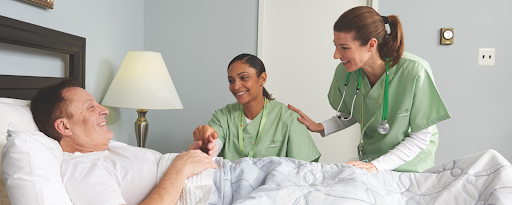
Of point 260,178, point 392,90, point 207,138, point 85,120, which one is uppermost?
point 392,90

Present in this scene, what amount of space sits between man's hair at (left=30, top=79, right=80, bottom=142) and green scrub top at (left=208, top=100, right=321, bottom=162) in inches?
30.4

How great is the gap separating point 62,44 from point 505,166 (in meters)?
1.71

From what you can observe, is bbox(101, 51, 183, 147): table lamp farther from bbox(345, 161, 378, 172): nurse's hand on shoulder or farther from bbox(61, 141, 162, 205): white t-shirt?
bbox(345, 161, 378, 172): nurse's hand on shoulder

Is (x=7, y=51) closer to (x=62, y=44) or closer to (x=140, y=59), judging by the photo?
(x=62, y=44)

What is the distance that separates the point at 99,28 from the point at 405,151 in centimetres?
167

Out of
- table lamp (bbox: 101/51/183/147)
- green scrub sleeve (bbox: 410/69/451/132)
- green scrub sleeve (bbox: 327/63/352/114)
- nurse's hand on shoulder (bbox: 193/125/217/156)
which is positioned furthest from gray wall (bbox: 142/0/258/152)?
green scrub sleeve (bbox: 410/69/451/132)

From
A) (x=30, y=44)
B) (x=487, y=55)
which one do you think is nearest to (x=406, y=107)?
(x=487, y=55)

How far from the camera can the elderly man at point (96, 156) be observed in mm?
1102

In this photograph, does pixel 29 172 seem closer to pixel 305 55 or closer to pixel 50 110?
pixel 50 110

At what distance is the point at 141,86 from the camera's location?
2.00m

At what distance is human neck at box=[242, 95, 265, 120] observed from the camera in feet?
6.09

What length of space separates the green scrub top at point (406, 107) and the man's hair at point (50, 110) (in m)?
1.18

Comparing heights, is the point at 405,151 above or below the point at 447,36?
below

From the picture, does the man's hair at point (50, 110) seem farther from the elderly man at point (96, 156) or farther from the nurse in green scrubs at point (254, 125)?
the nurse in green scrubs at point (254, 125)
